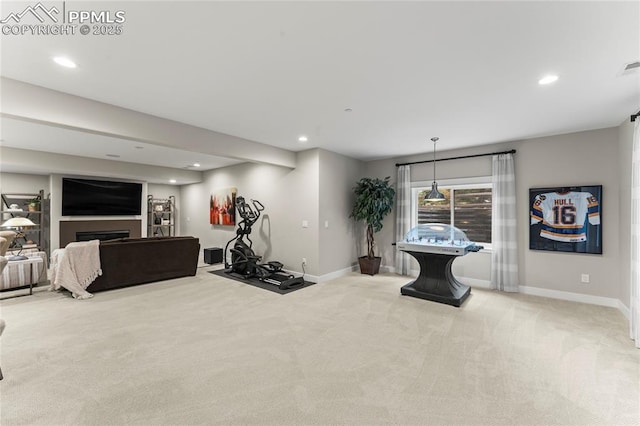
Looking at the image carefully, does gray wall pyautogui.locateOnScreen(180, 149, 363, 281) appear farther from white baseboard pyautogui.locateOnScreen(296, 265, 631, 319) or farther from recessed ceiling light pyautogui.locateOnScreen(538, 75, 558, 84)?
recessed ceiling light pyautogui.locateOnScreen(538, 75, 558, 84)

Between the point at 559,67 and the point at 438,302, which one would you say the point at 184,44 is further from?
the point at 438,302

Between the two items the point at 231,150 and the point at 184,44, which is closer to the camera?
the point at 184,44

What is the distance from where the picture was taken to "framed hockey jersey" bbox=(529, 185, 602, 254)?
156 inches

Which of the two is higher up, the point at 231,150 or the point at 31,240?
the point at 231,150

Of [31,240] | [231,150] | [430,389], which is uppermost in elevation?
[231,150]

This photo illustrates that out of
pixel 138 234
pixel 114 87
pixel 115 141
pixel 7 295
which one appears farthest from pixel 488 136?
pixel 138 234

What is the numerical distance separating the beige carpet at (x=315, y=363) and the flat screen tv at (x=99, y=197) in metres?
4.07

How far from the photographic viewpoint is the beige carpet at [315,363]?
1.84 m

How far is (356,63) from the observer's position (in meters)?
2.28

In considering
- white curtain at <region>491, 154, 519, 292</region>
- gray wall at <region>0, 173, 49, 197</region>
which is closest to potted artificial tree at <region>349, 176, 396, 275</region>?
white curtain at <region>491, 154, 519, 292</region>

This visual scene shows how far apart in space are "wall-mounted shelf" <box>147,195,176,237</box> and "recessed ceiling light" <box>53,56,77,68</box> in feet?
Answer: 23.9

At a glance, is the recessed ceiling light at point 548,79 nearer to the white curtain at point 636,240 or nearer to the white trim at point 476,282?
the white curtain at point 636,240

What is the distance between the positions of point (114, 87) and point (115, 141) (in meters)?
2.75

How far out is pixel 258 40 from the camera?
197 cm
